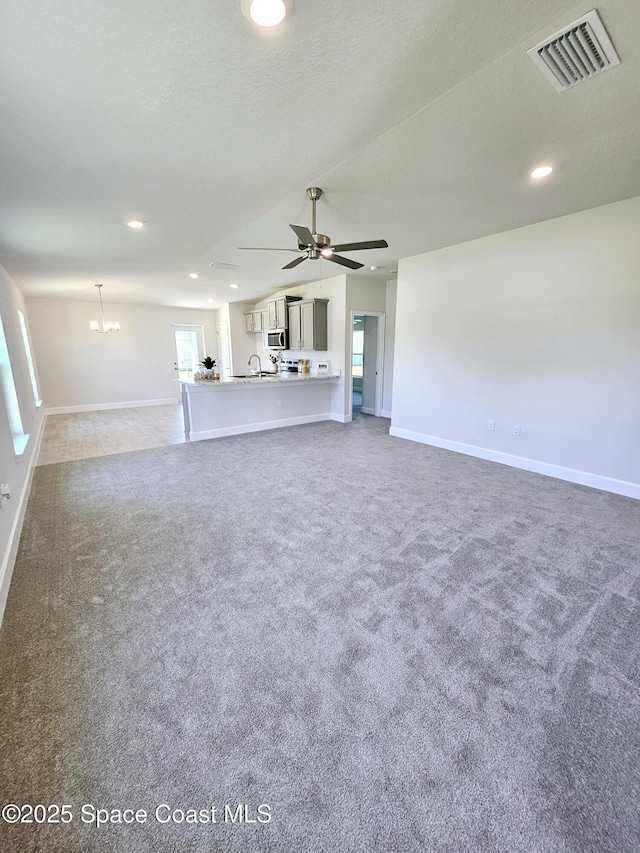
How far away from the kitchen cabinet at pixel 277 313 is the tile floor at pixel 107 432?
2952 millimetres

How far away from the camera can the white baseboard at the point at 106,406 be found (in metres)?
8.00

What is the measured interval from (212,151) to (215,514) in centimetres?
283

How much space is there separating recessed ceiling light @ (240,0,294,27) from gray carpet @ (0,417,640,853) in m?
2.78

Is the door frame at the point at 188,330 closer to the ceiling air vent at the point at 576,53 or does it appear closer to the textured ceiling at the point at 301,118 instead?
the textured ceiling at the point at 301,118

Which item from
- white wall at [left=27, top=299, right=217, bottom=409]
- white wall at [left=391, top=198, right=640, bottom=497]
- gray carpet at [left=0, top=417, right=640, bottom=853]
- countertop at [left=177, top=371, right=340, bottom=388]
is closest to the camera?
gray carpet at [left=0, top=417, right=640, bottom=853]

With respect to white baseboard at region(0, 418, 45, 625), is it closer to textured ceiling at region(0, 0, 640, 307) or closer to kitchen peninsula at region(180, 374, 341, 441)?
kitchen peninsula at region(180, 374, 341, 441)

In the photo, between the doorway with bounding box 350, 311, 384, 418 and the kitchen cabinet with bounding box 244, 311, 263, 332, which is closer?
the doorway with bounding box 350, 311, 384, 418

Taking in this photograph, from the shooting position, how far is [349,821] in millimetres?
1066

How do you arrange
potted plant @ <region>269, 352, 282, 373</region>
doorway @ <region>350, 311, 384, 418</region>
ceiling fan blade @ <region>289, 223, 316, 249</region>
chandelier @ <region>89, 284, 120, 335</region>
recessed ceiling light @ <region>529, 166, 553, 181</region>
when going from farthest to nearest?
potted plant @ <region>269, 352, 282, 373</region> → chandelier @ <region>89, 284, 120, 335</region> → doorway @ <region>350, 311, 384, 418</region> → ceiling fan blade @ <region>289, 223, 316, 249</region> → recessed ceiling light @ <region>529, 166, 553, 181</region>

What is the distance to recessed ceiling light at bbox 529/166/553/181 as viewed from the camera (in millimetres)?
2572

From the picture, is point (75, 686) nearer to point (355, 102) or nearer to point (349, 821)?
point (349, 821)

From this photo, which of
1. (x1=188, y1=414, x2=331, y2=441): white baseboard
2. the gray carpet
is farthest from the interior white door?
the gray carpet

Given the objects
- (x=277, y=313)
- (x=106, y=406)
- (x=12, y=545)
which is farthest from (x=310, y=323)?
(x=106, y=406)

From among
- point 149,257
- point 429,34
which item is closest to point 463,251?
point 429,34
